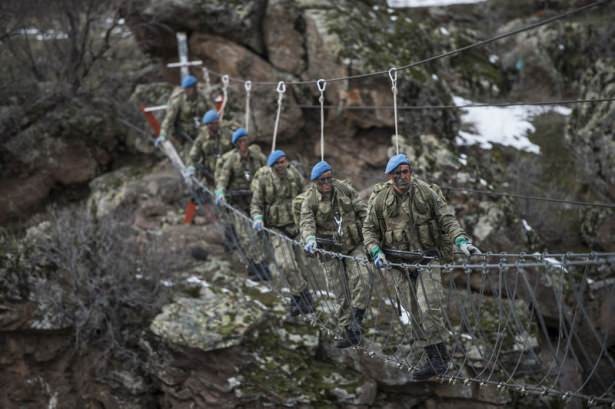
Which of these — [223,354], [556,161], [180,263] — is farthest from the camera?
[556,161]

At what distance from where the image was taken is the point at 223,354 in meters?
8.93

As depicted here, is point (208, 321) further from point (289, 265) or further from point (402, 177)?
point (402, 177)

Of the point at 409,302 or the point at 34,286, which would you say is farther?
the point at 34,286

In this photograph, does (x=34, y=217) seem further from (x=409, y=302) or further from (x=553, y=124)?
(x=553, y=124)

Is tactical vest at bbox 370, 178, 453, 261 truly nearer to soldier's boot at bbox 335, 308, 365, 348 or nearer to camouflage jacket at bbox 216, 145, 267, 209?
soldier's boot at bbox 335, 308, 365, 348

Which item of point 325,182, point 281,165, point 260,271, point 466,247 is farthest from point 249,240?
A: point 466,247

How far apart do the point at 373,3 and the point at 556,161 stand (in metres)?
4.51

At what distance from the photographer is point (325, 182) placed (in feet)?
21.5

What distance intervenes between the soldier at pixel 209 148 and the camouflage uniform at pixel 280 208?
190 cm

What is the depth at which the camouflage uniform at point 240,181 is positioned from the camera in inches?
330

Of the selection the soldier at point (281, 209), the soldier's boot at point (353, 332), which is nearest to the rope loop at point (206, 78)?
the soldier at point (281, 209)

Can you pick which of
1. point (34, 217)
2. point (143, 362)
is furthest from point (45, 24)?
point (143, 362)

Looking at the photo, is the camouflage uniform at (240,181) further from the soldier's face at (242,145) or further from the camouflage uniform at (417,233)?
the camouflage uniform at (417,233)

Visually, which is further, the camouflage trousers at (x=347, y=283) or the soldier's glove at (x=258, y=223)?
the soldier's glove at (x=258, y=223)
